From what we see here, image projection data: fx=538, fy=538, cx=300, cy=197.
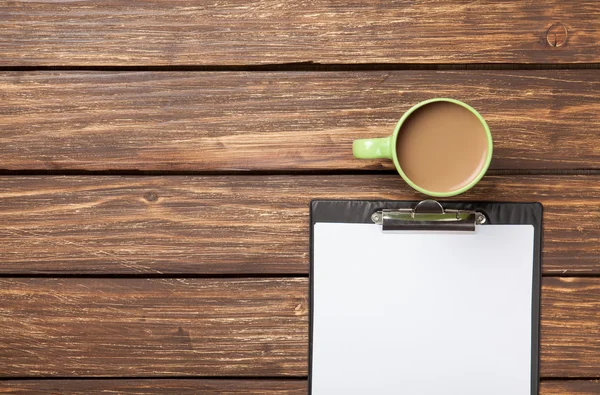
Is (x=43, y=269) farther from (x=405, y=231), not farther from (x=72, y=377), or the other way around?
(x=405, y=231)

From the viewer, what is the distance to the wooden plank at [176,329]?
2.00 feet

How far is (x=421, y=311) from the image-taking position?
23.8 inches

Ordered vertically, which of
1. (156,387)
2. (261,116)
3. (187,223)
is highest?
(261,116)

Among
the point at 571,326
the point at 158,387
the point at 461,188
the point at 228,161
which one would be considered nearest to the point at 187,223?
the point at 228,161

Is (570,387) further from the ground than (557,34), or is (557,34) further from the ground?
(557,34)

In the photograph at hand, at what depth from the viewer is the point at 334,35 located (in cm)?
59

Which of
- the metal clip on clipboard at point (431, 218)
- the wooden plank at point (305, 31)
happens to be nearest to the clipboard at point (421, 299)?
the metal clip on clipboard at point (431, 218)

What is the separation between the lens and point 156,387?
0.62 meters

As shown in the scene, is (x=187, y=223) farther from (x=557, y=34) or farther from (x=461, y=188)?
(x=557, y=34)

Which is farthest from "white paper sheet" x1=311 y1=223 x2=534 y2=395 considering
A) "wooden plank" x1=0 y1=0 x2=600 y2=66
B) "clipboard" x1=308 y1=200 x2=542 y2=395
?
"wooden plank" x1=0 y1=0 x2=600 y2=66

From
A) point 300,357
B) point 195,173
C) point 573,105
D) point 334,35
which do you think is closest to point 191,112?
point 195,173

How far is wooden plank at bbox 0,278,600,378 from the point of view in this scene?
0.61 metres

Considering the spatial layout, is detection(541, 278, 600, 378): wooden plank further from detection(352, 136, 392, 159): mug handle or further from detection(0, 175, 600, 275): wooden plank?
detection(352, 136, 392, 159): mug handle

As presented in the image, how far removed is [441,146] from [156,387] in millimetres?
415
